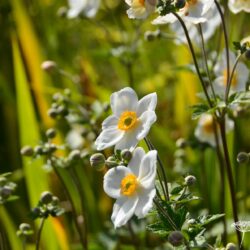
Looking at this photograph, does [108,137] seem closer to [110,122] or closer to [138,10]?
[110,122]

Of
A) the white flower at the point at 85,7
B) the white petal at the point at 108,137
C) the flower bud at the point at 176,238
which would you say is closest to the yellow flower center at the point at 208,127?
the white flower at the point at 85,7

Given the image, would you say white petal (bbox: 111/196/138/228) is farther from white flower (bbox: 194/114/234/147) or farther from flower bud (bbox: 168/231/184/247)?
white flower (bbox: 194/114/234/147)

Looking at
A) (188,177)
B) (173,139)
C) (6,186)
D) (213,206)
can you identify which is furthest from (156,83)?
(188,177)

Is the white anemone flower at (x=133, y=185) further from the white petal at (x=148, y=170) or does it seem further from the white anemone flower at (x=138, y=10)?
the white anemone flower at (x=138, y=10)

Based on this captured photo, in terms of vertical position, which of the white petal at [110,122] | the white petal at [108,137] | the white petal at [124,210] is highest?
the white petal at [110,122]

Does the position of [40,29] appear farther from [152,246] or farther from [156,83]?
→ [152,246]

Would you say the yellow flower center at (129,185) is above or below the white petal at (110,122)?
below
